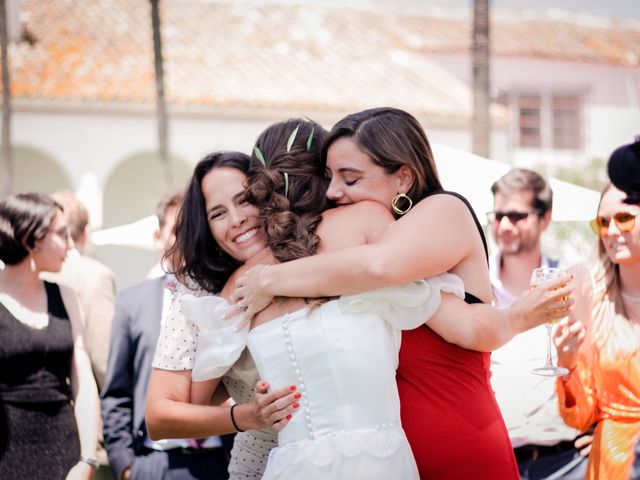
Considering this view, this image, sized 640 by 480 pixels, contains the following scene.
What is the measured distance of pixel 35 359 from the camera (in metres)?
4.59

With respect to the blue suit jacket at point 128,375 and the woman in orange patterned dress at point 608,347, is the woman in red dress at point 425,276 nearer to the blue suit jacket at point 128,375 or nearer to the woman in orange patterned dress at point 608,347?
the woman in orange patterned dress at point 608,347

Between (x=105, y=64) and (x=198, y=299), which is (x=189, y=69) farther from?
(x=198, y=299)

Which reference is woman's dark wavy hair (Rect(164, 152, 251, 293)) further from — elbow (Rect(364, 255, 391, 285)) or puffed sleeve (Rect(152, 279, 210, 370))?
elbow (Rect(364, 255, 391, 285))

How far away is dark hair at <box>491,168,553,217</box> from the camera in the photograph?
5.66m

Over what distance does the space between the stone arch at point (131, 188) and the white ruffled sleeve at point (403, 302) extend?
18.6 meters

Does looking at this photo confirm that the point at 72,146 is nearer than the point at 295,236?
No

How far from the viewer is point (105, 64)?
20.2 m

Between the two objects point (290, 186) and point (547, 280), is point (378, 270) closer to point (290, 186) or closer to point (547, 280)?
point (290, 186)

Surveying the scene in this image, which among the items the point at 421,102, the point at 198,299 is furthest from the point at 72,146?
the point at 198,299

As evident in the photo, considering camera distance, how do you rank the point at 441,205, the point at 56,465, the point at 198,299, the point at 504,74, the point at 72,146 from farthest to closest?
1. the point at 504,74
2. the point at 72,146
3. the point at 56,465
4. the point at 198,299
5. the point at 441,205

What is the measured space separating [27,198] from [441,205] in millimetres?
2782

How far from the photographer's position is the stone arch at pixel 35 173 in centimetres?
2094

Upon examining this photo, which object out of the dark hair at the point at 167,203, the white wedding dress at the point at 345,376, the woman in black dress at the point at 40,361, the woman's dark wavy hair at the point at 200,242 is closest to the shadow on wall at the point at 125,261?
the dark hair at the point at 167,203

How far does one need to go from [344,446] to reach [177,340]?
0.76 m
